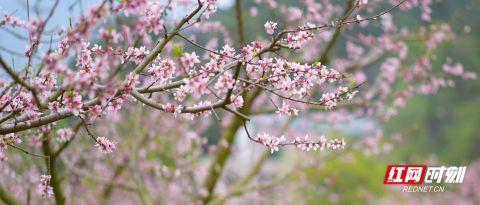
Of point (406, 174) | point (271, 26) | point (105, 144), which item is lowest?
point (105, 144)

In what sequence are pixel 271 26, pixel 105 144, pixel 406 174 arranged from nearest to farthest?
pixel 105 144
pixel 271 26
pixel 406 174

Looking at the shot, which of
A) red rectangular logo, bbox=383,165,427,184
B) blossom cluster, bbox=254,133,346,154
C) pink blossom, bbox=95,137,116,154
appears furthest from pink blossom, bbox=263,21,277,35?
red rectangular logo, bbox=383,165,427,184

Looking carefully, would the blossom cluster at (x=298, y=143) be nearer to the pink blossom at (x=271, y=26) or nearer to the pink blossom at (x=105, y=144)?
the pink blossom at (x=271, y=26)

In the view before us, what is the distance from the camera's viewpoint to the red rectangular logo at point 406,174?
5.72 metres

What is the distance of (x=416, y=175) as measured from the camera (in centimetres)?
581

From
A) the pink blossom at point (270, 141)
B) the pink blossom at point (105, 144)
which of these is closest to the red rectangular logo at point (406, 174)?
the pink blossom at point (270, 141)

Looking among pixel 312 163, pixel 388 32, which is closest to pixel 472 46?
pixel 388 32

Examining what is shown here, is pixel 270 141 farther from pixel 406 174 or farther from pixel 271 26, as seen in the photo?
pixel 406 174

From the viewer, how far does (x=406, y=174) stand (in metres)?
5.84

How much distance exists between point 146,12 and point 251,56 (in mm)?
589

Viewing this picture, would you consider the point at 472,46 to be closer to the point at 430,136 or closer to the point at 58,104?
the point at 430,136

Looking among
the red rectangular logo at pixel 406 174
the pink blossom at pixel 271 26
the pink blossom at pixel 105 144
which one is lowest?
the pink blossom at pixel 105 144

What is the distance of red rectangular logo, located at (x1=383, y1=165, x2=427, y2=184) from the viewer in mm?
5723

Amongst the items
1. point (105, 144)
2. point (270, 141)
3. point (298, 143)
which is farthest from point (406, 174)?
point (105, 144)
